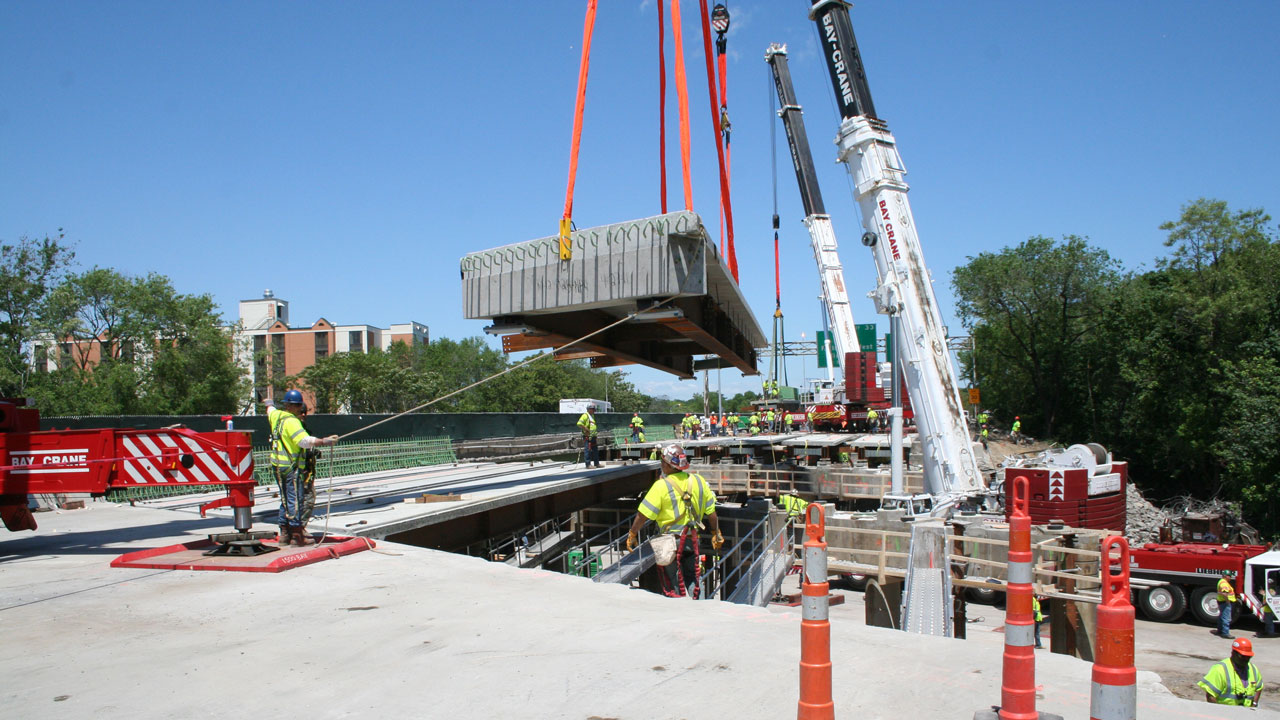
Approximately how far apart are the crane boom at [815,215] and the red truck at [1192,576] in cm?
1436

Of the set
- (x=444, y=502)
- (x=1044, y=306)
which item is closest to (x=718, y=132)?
(x=444, y=502)

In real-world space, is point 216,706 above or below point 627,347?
below

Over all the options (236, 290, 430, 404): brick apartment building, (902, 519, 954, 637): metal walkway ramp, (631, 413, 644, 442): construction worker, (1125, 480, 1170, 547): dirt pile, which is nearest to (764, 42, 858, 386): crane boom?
(631, 413, 644, 442): construction worker

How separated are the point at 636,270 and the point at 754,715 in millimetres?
8597

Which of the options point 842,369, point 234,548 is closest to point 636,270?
point 234,548

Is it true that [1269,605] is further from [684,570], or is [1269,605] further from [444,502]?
[444,502]

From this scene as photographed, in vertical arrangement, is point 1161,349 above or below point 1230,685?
above

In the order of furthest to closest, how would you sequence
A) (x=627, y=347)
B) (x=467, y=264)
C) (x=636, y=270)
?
(x=627, y=347) < (x=467, y=264) < (x=636, y=270)

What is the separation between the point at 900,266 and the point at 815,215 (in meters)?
16.3

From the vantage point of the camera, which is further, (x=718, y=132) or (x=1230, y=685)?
(x=718, y=132)

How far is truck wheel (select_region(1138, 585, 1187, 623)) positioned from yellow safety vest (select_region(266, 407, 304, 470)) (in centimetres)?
1984

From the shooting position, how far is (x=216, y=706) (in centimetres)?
429

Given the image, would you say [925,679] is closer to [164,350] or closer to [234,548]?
[234,548]

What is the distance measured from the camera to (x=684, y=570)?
797cm
